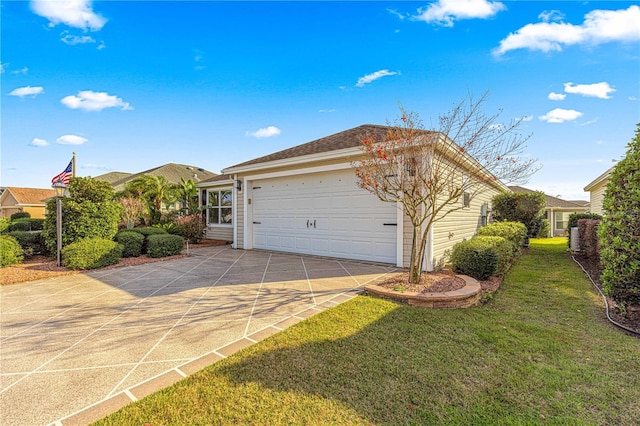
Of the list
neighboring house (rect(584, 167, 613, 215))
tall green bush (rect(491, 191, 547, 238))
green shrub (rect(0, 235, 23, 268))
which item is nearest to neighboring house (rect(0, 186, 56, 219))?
green shrub (rect(0, 235, 23, 268))

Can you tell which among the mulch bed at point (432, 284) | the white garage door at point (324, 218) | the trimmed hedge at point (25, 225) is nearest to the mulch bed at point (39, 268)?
the white garage door at point (324, 218)

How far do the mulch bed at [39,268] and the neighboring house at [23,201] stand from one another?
27.6 meters

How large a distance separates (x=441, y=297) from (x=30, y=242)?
11.0m

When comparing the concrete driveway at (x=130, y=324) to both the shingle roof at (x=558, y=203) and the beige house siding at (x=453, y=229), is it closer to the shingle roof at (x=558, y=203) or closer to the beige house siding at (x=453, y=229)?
the beige house siding at (x=453, y=229)

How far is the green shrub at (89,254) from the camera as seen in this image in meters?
6.91

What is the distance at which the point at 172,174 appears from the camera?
22781mm

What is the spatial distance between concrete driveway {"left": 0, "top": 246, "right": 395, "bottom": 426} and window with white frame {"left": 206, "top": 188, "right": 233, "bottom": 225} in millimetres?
6028

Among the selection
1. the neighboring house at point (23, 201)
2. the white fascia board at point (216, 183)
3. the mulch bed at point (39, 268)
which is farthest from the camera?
the neighboring house at point (23, 201)

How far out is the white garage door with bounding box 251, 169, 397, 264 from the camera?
7480mm

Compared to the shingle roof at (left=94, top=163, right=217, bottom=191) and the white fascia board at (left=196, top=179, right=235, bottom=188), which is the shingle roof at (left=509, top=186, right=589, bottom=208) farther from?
the shingle roof at (left=94, top=163, right=217, bottom=191)

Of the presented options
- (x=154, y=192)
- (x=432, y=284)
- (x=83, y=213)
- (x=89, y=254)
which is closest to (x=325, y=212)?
(x=432, y=284)

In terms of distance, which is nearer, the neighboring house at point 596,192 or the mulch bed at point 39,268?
the mulch bed at point 39,268

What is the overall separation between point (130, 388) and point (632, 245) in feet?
19.2

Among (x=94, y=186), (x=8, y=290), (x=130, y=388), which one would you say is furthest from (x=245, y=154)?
(x=130, y=388)
